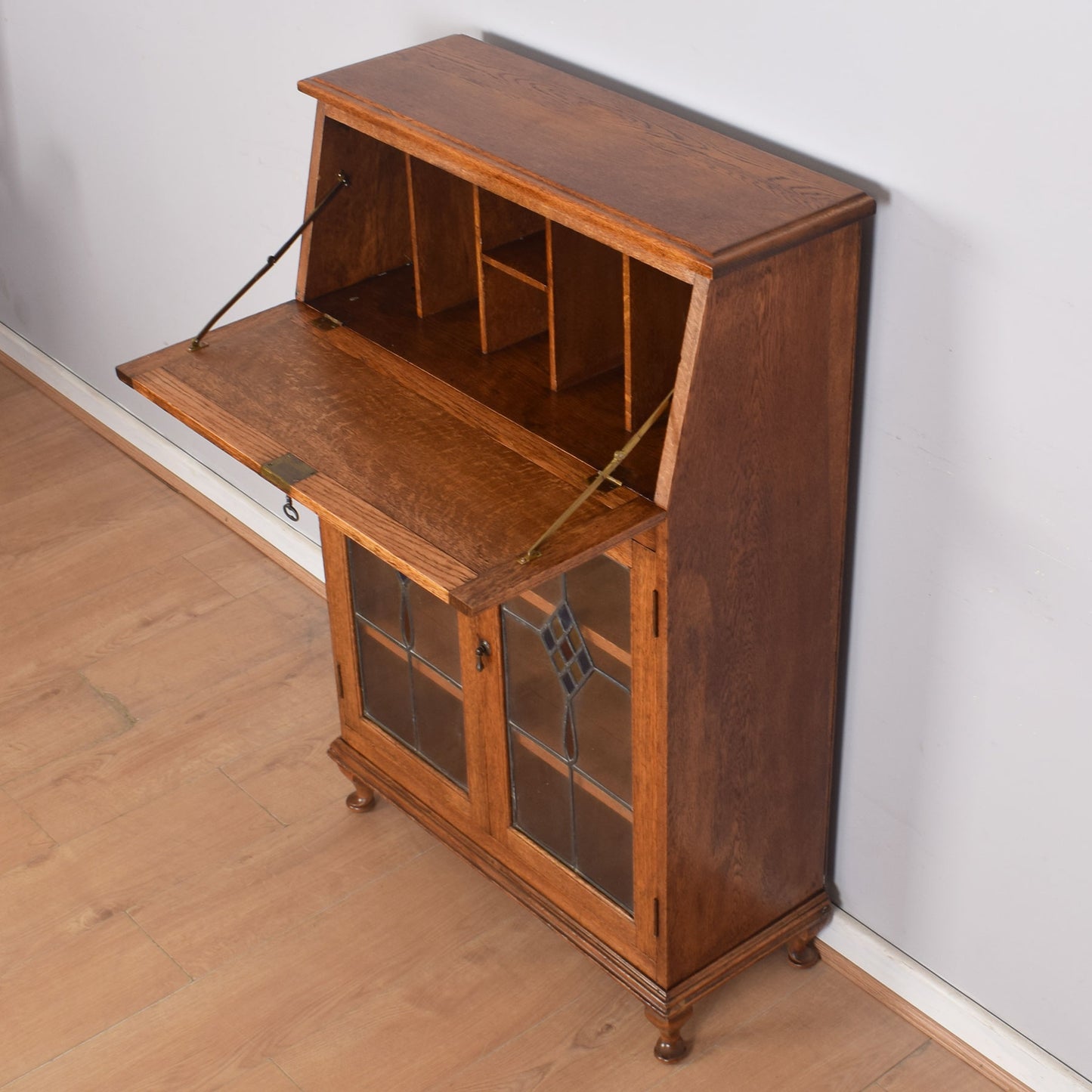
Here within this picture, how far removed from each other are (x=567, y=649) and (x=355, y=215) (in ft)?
2.41

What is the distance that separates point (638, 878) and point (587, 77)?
113cm

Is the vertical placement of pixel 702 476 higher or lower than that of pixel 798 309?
lower

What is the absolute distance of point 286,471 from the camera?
1.86m

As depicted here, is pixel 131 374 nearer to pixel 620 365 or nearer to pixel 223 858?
pixel 620 365

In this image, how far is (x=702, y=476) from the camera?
177 cm

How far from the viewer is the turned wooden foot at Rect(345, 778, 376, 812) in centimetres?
272

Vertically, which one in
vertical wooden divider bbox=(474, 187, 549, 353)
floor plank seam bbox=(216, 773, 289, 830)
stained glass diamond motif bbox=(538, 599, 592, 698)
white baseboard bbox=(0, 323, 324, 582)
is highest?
vertical wooden divider bbox=(474, 187, 549, 353)

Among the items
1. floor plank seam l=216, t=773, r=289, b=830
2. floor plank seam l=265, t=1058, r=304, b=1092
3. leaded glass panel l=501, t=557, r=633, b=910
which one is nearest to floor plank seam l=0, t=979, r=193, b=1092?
floor plank seam l=265, t=1058, r=304, b=1092

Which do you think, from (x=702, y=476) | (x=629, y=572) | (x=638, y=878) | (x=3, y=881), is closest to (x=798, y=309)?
(x=702, y=476)

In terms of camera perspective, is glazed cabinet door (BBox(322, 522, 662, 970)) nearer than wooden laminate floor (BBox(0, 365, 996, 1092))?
Yes

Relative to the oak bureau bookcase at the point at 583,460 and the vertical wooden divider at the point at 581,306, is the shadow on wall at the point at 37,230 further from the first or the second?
the vertical wooden divider at the point at 581,306

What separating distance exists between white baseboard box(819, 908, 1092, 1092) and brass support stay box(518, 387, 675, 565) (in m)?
0.98

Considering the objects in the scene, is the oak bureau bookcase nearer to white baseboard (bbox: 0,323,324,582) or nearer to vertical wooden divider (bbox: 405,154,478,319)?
vertical wooden divider (bbox: 405,154,478,319)

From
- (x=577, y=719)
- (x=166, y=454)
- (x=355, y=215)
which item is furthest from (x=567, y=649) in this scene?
(x=166, y=454)
